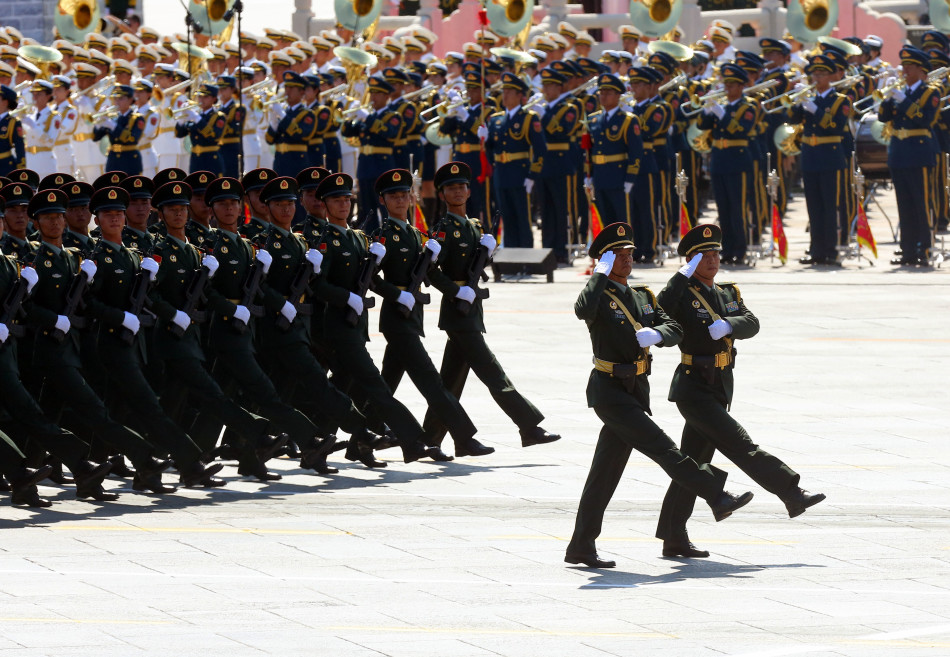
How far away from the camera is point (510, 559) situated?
11352 millimetres

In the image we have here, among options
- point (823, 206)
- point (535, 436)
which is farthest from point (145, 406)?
point (823, 206)

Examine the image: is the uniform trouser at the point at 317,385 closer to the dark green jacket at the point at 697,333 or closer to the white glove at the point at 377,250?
the white glove at the point at 377,250

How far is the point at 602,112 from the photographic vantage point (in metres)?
24.8

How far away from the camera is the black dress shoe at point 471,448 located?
1434 centimetres

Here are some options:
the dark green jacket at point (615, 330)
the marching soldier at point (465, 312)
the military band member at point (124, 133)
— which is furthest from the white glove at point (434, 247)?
the military band member at point (124, 133)

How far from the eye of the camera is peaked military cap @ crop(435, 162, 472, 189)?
1468 centimetres

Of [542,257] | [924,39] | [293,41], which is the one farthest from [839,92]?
[293,41]

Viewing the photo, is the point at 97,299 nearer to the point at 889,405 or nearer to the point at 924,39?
the point at 889,405

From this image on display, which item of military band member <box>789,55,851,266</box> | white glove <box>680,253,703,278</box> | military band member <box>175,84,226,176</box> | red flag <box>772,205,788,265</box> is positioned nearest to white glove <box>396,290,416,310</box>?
white glove <box>680,253,703,278</box>

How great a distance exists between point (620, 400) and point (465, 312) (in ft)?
11.1

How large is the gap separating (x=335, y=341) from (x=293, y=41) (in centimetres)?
1700

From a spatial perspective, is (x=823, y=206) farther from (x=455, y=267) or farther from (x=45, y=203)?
(x=45, y=203)

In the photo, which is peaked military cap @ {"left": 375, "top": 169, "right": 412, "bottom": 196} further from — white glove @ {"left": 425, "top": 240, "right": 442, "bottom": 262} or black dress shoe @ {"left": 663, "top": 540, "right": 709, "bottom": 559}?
black dress shoe @ {"left": 663, "top": 540, "right": 709, "bottom": 559}

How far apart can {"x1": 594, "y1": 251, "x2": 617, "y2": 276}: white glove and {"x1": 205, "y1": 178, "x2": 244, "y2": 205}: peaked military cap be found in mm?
3321
